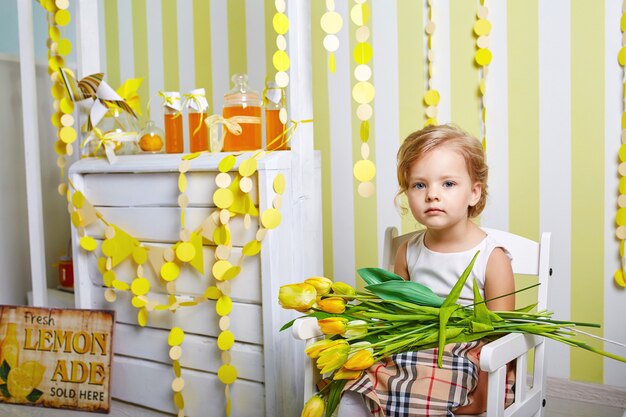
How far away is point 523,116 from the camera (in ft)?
5.88

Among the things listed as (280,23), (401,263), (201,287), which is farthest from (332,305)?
(280,23)

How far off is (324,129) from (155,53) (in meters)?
0.80

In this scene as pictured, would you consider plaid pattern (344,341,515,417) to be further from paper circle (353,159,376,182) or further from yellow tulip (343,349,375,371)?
paper circle (353,159,376,182)

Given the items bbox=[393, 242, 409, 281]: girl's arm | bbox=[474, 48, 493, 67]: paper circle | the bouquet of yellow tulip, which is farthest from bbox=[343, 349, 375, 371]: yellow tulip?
bbox=[474, 48, 493, 67]: paper circle

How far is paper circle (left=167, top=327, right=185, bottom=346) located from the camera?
5.55ft

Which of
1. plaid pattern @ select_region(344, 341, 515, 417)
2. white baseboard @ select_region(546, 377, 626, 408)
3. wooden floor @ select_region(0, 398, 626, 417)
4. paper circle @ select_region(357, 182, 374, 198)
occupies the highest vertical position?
paper circle @ select_region(357, 182, 374, 198)

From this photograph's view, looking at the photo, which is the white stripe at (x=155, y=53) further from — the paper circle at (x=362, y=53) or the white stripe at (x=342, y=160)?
the paper circle at (x=362, y=53)

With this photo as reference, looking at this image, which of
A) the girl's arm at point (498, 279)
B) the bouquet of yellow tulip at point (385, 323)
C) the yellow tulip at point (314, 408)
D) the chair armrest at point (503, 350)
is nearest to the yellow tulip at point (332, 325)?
the bouquet of yellow tulip at point (385, 323)

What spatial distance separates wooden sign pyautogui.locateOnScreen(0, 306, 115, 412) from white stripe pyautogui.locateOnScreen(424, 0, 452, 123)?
1.14 m

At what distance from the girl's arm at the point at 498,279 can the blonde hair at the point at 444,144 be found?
0.16 m

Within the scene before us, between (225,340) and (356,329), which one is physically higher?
(356,329)

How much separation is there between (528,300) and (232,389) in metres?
0.89

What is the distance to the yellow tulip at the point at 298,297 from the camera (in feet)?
3.76

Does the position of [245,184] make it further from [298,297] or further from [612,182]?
[612,182]
